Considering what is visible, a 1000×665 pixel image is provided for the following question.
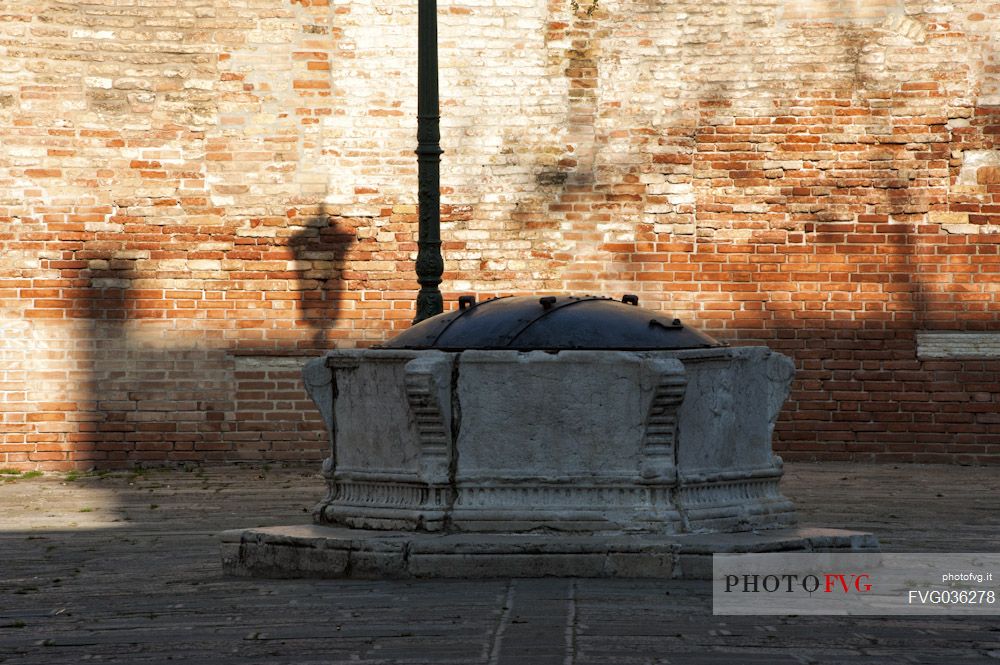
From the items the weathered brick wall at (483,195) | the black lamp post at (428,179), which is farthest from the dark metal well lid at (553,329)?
the weathered brick wall at (483,195)

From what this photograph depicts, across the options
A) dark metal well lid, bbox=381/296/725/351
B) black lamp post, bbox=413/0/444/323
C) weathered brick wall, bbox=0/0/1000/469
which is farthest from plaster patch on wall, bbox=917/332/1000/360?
dark metal well lid, bbox=381/296/725/351

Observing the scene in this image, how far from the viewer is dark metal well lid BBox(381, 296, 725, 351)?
6266 mm

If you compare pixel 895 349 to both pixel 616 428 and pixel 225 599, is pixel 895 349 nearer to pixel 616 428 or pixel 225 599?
pixel 616 428

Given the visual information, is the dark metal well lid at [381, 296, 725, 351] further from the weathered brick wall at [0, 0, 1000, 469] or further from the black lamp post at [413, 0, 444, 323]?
the weathered brick wall at [0, 0, 1000, 469]

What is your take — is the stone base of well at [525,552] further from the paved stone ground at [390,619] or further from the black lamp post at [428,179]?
the black lamp post at [428,179]

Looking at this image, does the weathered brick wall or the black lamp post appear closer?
the black lamp post

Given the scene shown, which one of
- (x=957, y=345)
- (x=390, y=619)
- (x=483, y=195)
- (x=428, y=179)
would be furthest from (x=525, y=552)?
(x=957, y=345)

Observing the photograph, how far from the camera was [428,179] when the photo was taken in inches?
344

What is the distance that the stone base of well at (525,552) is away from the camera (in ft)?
18.8

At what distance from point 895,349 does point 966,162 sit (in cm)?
172

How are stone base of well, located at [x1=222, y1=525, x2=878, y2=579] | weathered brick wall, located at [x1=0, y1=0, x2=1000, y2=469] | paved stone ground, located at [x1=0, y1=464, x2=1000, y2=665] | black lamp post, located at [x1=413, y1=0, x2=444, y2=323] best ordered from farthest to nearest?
weathered brick wall, located at [x1=0, y1=0, x2=1000, y2=469] < black lamp post, located at [x1=413, y1=0, x2=444, y2=323] < stone base of well, located at [x1=222, y1=525, x2=878, y2=579] < paved stone ground, located at [x1=0, y1=464, x2=1000, y2=665]

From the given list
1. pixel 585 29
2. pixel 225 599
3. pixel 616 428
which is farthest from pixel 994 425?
pixel 225 599

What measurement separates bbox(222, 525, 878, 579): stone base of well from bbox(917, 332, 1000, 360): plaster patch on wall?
222 inches

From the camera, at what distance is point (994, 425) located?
11.3m
